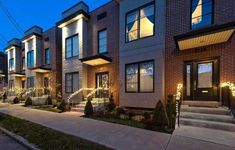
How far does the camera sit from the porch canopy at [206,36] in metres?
6.36

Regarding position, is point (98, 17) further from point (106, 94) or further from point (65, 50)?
point (106, 94)

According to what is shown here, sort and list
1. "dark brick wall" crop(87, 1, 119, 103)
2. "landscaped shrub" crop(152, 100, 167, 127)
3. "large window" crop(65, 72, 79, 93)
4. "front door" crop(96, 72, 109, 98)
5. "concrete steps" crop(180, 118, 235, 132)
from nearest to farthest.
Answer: "concrete steps" crop(180, 118, 235, 132)
"landscaped shrub" crop(152, 100, 167, 127)
"dark brick wall" crop(87, 1, 119, 103)
"front door" crop(96, 72, 109, 98)
"large window" crop(65, 72, 79, 93)

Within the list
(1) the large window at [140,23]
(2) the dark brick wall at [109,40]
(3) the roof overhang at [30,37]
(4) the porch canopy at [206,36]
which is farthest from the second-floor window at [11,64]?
(4) the porch canopy at [206,36]

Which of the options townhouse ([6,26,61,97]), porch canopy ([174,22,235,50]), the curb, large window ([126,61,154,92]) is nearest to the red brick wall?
porch canopy ([174,22,235,50])

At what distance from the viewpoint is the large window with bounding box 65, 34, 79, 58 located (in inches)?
572

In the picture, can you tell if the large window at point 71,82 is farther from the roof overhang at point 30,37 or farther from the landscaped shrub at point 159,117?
Answer: the landscaped shrub at point 159,117

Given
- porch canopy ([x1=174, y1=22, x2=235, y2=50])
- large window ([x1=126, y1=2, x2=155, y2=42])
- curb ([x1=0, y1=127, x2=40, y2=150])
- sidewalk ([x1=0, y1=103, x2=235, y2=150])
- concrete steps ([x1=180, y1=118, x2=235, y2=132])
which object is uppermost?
large window ([x1=126, y1=2, x2=155, y2=42])

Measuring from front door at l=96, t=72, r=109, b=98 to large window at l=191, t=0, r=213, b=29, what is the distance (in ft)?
22.9

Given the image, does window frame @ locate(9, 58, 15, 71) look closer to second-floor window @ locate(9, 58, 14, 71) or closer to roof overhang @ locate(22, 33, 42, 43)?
second-floor window @ locate(9, 58, 14, 71)

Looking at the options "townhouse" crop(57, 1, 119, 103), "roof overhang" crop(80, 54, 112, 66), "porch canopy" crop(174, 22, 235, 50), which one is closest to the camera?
"porch canopy" crop(174, 22, 235, 50)

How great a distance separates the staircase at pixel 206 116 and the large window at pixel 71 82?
944 centimetres

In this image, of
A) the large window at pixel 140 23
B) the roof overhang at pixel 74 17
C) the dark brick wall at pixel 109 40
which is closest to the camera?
the large window at pixel 140 23

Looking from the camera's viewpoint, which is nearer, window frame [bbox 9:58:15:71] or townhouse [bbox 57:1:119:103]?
townhouse [bbox 57:1:119:103]

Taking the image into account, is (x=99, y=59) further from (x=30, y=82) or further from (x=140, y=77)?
(x=30, y=82)
